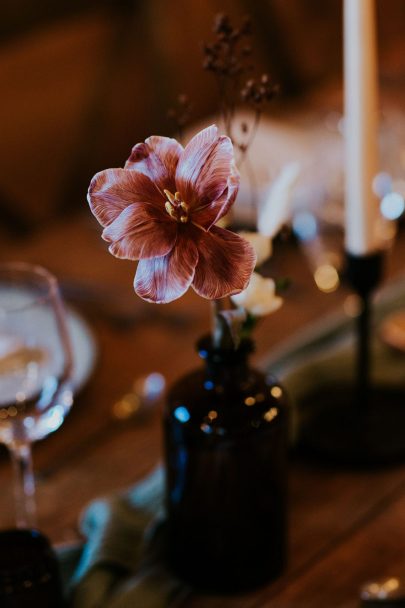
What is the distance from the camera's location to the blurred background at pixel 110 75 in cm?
214

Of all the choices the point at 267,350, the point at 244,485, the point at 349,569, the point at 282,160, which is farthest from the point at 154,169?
the point at 282,160

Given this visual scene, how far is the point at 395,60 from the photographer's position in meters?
2.41

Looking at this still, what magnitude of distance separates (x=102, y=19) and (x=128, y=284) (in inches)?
51.2

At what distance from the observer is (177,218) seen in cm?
61

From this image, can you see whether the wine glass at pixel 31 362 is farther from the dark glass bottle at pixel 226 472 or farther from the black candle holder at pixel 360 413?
the black candle holder at pixel 360 413

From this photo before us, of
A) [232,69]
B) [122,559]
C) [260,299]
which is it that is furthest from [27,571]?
[232,69]

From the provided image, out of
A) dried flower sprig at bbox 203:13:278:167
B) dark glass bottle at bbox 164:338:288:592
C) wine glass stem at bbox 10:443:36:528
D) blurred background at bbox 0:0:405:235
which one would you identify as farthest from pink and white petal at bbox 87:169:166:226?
blurred background at bbox 0:0:405:235

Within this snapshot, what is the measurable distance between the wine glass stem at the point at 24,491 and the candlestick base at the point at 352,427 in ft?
0.91

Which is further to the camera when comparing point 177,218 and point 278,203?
point 278,203

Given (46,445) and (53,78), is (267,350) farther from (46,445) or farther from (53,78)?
(53,78)

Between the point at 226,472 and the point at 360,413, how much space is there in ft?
0.99

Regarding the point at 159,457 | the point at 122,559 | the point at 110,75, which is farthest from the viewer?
the point at 110,75

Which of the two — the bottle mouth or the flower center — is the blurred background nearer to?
the bottle mouth

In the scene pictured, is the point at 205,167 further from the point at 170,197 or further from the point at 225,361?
the point at 225,361
